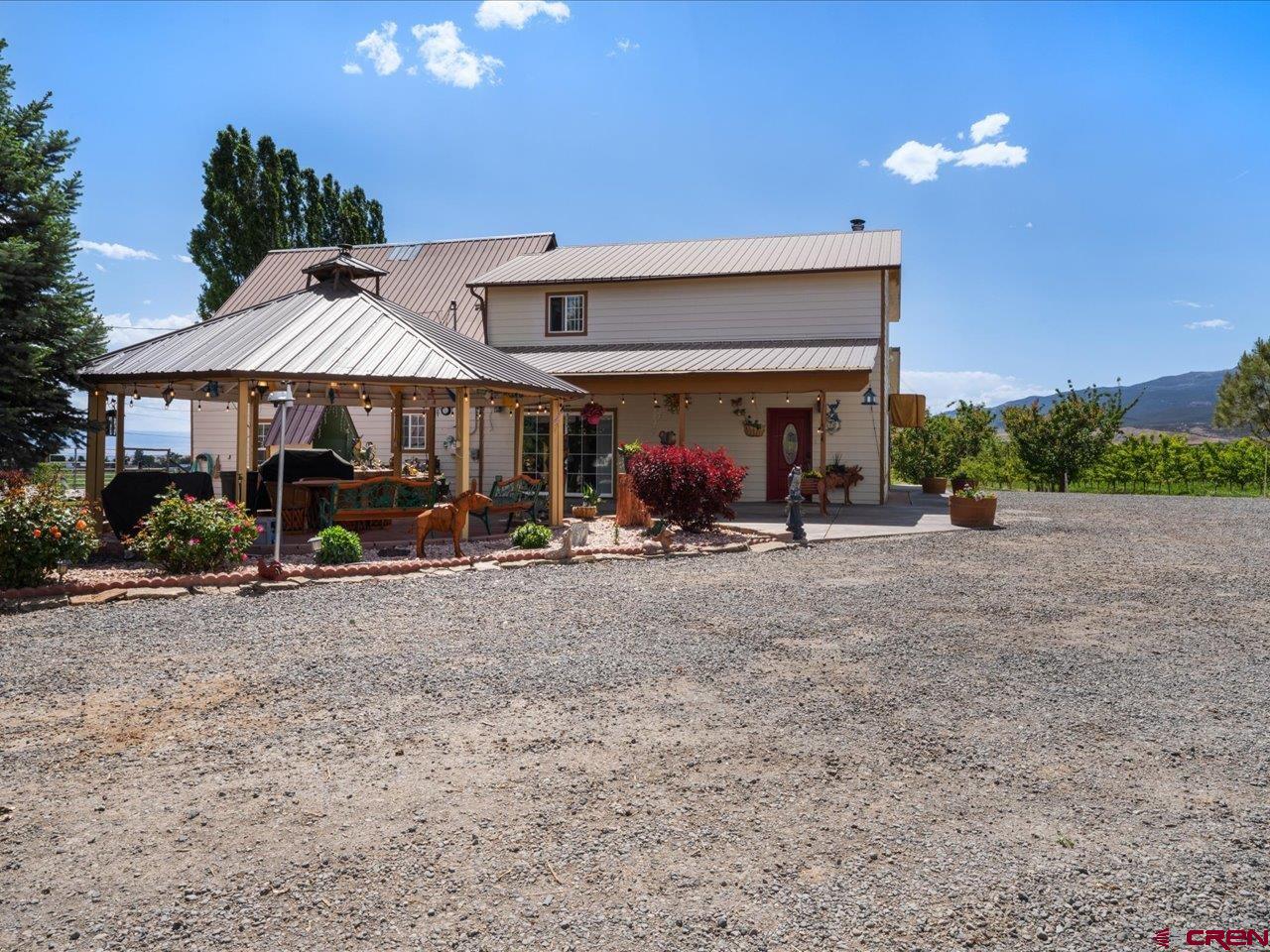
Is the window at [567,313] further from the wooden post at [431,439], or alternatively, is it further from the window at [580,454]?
the wooden post at [431,439]

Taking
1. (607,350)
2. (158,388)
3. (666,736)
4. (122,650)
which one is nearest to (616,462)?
(607,350)

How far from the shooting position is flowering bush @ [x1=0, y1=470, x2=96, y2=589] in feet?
25.2

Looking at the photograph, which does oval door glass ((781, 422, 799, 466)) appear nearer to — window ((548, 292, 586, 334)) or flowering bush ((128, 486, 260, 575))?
window ((548, 292, 586, 334))

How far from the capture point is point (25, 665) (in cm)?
564

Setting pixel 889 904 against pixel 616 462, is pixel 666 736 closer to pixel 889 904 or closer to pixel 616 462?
pixel 889 904

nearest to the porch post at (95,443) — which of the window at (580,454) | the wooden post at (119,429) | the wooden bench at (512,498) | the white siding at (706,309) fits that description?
the wooden post at (119,429)

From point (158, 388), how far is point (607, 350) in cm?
981

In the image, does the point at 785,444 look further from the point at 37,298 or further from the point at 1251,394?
the point at 1251,394

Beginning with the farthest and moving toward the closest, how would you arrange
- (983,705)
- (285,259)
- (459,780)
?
(285,259) < (983,705) < (459,780)

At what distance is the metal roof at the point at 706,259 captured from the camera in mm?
18859

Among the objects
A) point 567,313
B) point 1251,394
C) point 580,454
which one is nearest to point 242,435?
point 580,454

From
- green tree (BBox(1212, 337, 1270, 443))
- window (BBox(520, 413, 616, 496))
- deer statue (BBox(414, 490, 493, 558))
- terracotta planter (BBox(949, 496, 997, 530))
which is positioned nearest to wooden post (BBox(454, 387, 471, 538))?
deer statue (BBox(414, 490, 493, 558))

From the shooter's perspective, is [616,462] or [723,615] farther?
[616,462]

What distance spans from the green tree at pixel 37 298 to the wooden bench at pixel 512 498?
19.7ft
